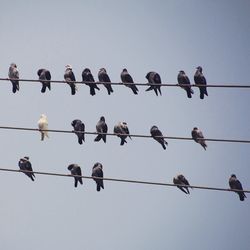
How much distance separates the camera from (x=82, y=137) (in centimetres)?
2234

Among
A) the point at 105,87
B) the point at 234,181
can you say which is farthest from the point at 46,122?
the point at 234,181

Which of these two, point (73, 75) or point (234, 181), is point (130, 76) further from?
point (234, 181)

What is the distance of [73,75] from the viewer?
2341cm

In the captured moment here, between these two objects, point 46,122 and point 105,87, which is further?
point 46,122

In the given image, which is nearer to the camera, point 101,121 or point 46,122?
point 101,121

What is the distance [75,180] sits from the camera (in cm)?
2195

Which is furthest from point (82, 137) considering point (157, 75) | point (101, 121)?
point (157, 75)

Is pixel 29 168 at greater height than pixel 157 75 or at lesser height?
lesser

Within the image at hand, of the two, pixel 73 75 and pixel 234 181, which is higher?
pixel 73 75

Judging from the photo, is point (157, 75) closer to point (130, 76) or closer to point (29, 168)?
point (130, 76)

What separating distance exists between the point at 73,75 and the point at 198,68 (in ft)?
8.84

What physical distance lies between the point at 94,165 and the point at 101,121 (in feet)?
3.52
